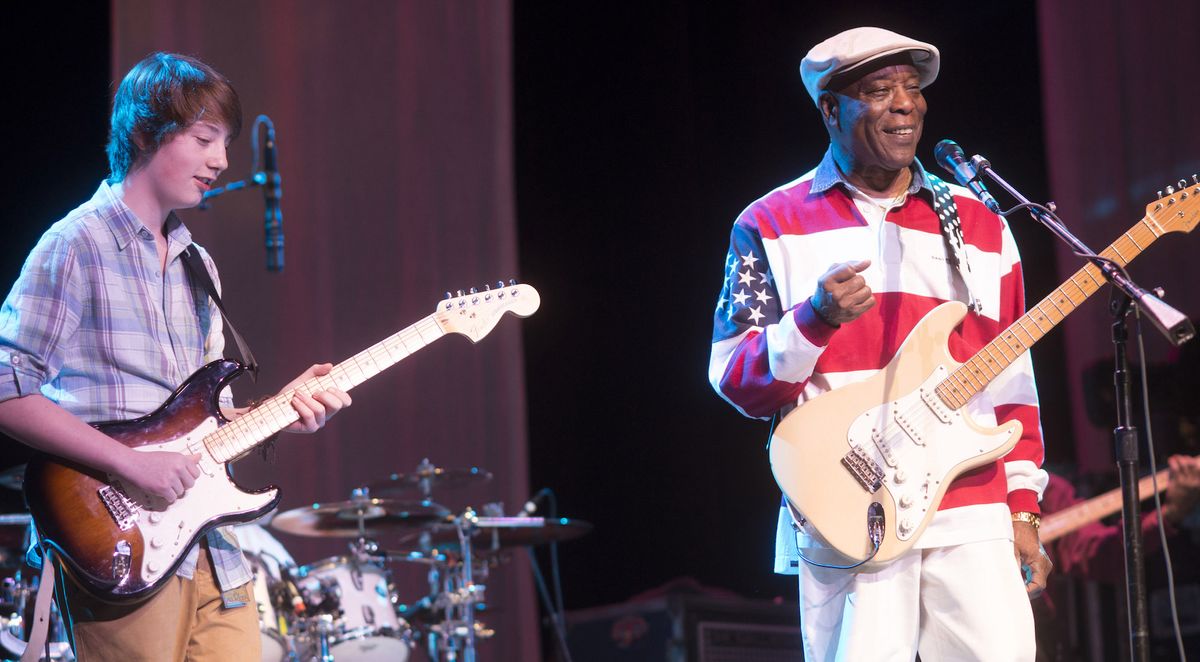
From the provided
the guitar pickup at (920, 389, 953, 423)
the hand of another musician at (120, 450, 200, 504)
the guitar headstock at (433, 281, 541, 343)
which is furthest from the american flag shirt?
the hand of another musician at (120, 450, 200, 504)

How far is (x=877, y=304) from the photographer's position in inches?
112

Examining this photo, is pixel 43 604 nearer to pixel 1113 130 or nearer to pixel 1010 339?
pixel 1010 339

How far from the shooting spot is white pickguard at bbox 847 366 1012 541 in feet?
8.74

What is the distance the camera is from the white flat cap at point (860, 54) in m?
2.94

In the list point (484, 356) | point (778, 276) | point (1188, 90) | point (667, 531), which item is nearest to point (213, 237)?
point (484, 356)

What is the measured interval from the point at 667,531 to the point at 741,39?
275cm

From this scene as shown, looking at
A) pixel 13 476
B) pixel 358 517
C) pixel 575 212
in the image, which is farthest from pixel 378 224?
pixel 13 476

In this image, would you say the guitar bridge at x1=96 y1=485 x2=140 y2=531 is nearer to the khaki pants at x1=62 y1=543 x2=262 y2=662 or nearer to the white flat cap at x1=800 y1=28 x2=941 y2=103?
the khaki pants at x1=62 y1=543 x2=262 y2=662

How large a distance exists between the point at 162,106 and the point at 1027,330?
80.6 inches

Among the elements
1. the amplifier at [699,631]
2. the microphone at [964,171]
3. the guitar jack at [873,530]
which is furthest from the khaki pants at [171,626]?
the amplifier at [699,631]

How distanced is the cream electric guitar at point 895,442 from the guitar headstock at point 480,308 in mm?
915

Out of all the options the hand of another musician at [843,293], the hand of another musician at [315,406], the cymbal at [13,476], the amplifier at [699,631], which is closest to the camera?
the hand of another musician at [843,293]

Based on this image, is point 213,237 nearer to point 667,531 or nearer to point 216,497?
point 667,531

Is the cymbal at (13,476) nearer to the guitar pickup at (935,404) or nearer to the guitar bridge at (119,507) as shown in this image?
the guitar bridge at (119,507)
